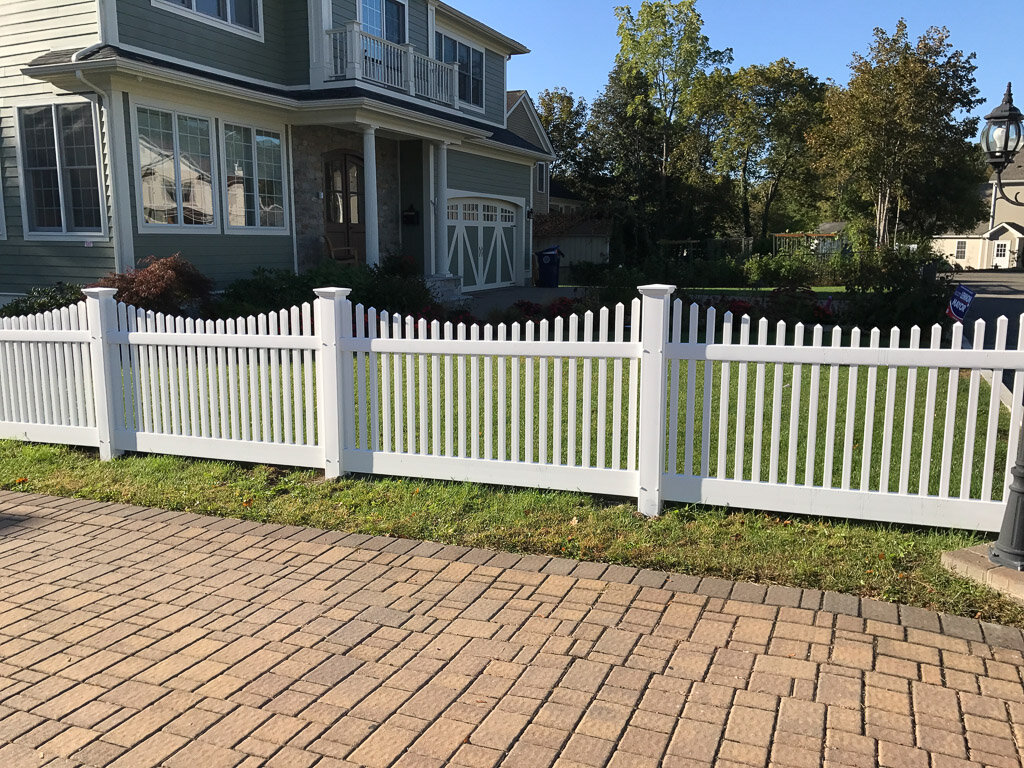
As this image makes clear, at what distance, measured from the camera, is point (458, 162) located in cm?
2236

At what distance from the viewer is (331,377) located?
634 centimetres

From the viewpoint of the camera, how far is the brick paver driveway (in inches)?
126

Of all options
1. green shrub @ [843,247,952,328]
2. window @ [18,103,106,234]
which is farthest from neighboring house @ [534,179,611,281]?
window @ [18,103,106,234]

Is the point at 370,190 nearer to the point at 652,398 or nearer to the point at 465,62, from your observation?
the point at 465,62

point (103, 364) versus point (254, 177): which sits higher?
point (254, 177)

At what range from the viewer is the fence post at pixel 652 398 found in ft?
17.9

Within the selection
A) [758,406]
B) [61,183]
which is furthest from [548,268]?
[758,406]

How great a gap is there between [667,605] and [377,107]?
13.7 m

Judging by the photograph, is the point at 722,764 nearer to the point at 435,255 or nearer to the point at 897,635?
the point at 897,635

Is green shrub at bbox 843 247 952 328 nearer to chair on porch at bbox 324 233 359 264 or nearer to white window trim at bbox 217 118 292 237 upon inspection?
chair on porch at bbox 324 233 359 264

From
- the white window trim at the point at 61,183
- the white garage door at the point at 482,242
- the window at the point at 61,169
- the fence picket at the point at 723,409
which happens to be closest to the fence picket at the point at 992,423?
the fence picket at the point at 723,409

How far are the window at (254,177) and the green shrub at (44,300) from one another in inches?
117

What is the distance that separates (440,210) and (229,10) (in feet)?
22.4

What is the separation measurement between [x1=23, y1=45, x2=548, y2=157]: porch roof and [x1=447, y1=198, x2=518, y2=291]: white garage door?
2.07 meters
